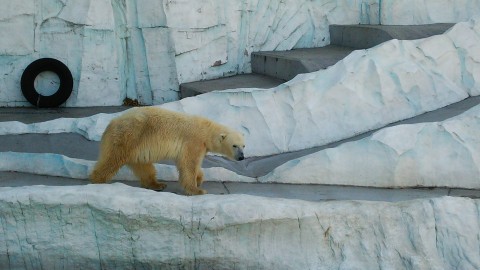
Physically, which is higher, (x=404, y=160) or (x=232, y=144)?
(x=232, y=144)

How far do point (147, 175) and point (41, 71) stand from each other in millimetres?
3218

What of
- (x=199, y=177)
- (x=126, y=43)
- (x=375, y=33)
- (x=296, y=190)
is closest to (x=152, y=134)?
(x=199, y=177)

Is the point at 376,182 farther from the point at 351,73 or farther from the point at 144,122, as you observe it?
the point at 144,122

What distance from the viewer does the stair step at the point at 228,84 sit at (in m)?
7.57

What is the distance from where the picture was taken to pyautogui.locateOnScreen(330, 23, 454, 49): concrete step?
765 cm

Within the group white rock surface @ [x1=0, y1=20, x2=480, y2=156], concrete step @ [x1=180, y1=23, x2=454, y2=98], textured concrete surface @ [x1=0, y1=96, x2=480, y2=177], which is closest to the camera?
textured concrete surface @ [x1=0, y1=96, x2=480, y2=177]

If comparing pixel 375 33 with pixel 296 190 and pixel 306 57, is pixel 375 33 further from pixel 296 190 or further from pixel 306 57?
pixel 296 190

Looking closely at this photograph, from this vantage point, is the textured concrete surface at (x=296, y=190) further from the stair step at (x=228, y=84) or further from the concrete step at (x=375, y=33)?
the concrete step at (x=375, y=33)

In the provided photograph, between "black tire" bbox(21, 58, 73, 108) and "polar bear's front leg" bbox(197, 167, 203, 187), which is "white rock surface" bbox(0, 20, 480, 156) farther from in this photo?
"black tire" bbox(21, 58, 73, 108)

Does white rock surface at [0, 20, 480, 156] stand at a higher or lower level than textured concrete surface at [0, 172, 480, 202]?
higher

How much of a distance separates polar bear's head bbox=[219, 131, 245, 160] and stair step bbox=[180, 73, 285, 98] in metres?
2.49

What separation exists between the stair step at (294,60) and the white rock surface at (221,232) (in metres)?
3.15

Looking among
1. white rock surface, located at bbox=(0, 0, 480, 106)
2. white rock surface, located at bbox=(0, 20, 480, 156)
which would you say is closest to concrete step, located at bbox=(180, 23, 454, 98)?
white rock surface, located at bbox=(0, 0, 480, 106)

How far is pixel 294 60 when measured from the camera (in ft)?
24.5
